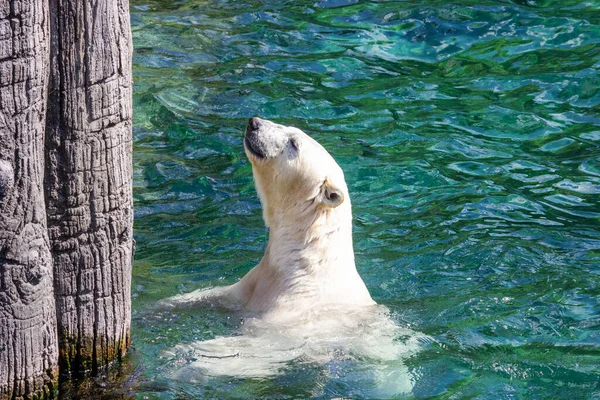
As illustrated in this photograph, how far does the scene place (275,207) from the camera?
5.74m

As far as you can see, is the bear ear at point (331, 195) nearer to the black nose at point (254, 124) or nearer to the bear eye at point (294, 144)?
the bear eye at point (294, 144)

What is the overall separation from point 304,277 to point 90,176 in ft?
6.38

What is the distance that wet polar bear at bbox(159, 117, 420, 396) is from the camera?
518 cm

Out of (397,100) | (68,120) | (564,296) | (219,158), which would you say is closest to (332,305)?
(564,296)

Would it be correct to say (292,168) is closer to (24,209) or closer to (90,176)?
(90,176)

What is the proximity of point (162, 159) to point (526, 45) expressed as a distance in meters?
4.30

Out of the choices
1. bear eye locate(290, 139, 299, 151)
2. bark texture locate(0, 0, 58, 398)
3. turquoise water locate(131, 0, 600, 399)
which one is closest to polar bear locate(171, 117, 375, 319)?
bear eye locate(290, 139, 299, 151)

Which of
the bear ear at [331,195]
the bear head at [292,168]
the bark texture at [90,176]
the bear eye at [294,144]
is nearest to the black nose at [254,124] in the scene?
the bear head at [292,168]

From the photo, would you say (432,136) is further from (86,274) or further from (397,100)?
(86,274)

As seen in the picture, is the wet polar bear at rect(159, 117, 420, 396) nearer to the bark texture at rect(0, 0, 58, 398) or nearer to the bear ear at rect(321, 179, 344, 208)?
the bear ear at rect(321, 179, 344, 208)

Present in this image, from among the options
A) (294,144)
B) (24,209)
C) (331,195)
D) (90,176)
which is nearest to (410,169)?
(294,144)

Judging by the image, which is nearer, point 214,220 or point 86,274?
point 86,274

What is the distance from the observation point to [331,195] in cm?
540

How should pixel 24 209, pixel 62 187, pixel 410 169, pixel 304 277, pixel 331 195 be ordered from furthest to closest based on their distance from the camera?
pixel 410 169 → pixel 304 277 → pixel 331 195 → pixel 62 187 → pixel 24 209
